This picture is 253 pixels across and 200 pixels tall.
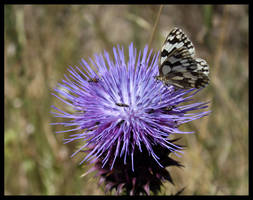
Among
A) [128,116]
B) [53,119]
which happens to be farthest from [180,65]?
[53,119]

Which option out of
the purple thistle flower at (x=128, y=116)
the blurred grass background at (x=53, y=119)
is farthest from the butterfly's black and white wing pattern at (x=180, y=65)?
the blurred grass background at (x=53, y=119)

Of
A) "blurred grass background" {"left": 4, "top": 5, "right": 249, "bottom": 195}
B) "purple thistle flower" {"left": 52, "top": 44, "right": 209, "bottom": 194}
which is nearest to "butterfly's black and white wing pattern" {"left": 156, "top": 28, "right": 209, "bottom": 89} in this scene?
"purple thistle flower" {"left": 52, "top": 44, "right": 209, "bottom": 194}

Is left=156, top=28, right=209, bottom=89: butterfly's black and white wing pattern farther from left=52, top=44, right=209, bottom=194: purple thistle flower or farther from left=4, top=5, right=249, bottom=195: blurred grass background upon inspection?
left=4, top=5, right=249, bottom=195: blurred grass background

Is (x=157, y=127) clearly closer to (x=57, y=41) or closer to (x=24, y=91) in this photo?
(x=24, y=91)

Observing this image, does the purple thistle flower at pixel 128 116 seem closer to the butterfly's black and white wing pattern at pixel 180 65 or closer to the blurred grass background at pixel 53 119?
the butterfly's black and white wing pattern at pixel 180 65

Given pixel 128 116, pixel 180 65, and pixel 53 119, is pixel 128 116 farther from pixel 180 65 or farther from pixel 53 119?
pixel 53 119
